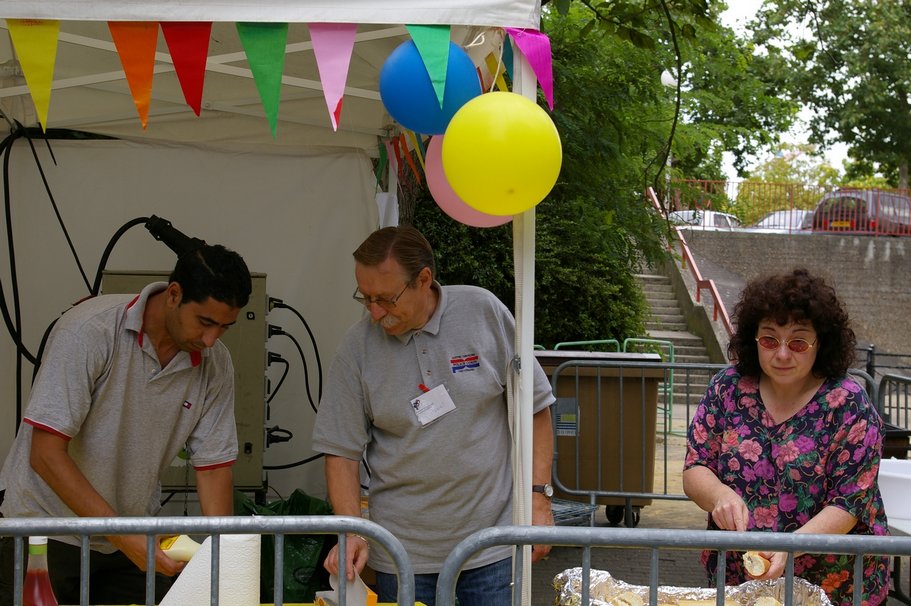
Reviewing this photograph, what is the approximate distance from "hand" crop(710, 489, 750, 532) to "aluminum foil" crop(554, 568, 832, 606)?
8.3 inches

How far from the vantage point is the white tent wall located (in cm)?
522

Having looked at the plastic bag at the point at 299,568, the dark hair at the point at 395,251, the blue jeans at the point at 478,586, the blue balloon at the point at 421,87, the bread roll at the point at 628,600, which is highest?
the blue balloon at the point at 421,87

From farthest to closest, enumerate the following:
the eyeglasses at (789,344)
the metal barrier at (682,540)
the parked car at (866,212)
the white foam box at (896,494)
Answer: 1. the parked car at (866,212)
2. the white foam box at (896,494)
3. the eyeglasses at (789,344)
4. the metal barrier at (682,540)

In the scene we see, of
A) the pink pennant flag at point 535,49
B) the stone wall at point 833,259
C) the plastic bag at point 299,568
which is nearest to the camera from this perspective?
the pink pennant flag at point 535,49

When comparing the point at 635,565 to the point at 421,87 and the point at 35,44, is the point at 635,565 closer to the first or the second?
the point at 421,87

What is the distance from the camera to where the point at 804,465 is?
109 inches

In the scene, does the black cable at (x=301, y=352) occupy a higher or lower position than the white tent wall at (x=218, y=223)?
lower

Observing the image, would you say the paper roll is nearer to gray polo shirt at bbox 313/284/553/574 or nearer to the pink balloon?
gray polo shirt at bbox 313/284/553/574

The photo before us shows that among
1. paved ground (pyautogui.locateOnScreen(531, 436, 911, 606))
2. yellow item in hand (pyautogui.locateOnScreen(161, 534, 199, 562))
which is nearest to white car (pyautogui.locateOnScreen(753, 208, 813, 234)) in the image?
paved ground (pyautogui.locateOnScreen(531, 436, 911, 606))

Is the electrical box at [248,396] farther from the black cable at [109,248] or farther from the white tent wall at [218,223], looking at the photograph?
the white tent wall at [218,223]

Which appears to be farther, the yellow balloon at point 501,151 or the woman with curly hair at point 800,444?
the woman with curly hair at point 800,444

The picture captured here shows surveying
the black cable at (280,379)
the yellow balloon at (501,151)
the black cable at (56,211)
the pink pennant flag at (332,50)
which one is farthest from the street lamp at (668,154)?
the pink pennant flag at (332,50)

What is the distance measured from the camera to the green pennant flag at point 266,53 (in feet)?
8.49

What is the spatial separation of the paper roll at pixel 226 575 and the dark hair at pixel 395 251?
0.94 metres
